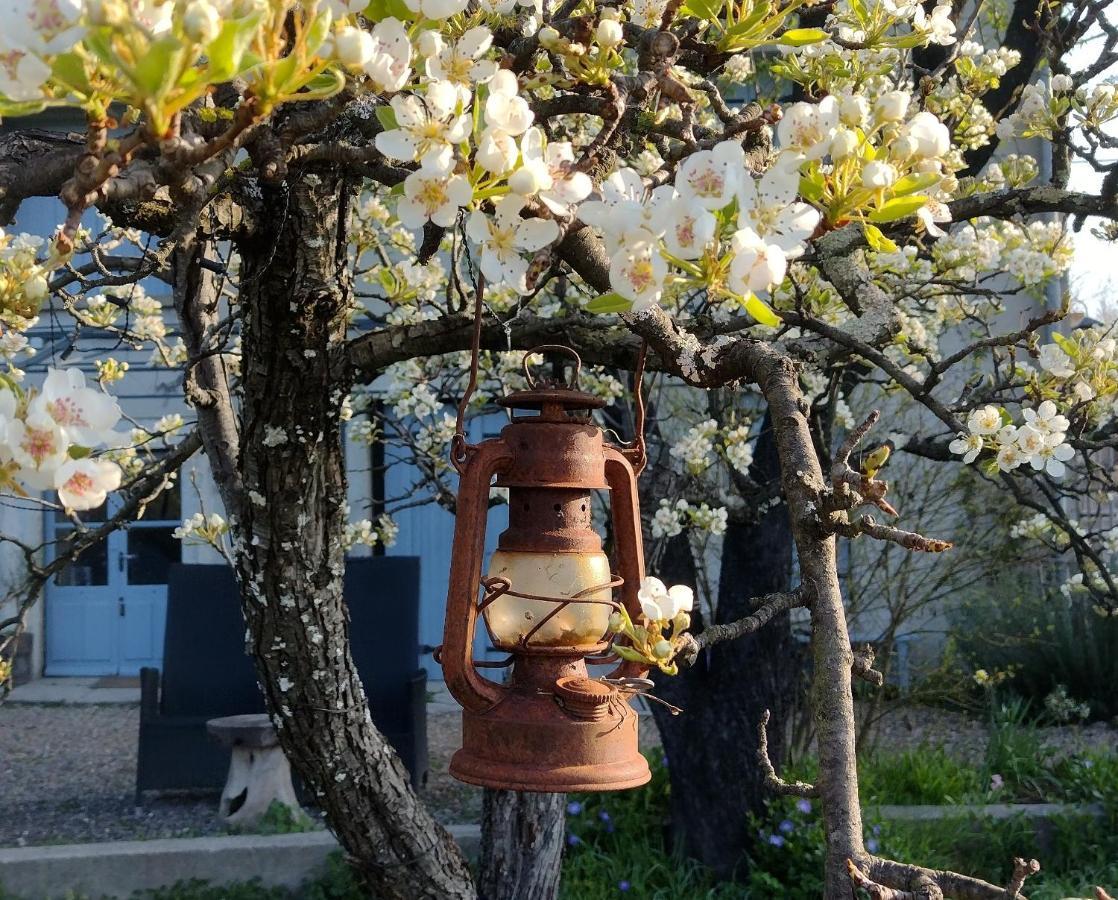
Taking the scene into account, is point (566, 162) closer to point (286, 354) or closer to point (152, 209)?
point (152, 209)

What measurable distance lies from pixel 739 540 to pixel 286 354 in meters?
2.66

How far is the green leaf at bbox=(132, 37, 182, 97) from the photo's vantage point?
81cm

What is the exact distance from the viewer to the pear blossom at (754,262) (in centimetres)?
105

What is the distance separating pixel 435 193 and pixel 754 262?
0.36m

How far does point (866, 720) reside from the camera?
550 centimetres

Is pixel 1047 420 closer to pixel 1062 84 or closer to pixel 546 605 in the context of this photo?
pixel 546 605

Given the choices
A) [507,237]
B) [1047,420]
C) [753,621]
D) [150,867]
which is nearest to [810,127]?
[507,237]

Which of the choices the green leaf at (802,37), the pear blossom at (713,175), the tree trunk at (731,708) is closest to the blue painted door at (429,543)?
the tree trunk at (731,708)

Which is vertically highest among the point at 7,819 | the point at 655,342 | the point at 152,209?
the point at 152,209

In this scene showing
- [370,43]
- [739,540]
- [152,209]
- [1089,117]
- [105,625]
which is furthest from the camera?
[105,625]

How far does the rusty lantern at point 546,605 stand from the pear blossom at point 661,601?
0.56ft

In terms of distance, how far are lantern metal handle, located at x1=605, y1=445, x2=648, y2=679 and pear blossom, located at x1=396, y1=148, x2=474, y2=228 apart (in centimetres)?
56

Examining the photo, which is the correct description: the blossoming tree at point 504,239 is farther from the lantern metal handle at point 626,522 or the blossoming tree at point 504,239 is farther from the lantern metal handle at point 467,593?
the lantern metal handle at point 467,593

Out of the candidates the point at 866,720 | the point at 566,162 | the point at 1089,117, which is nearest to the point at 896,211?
the point at 566,162
